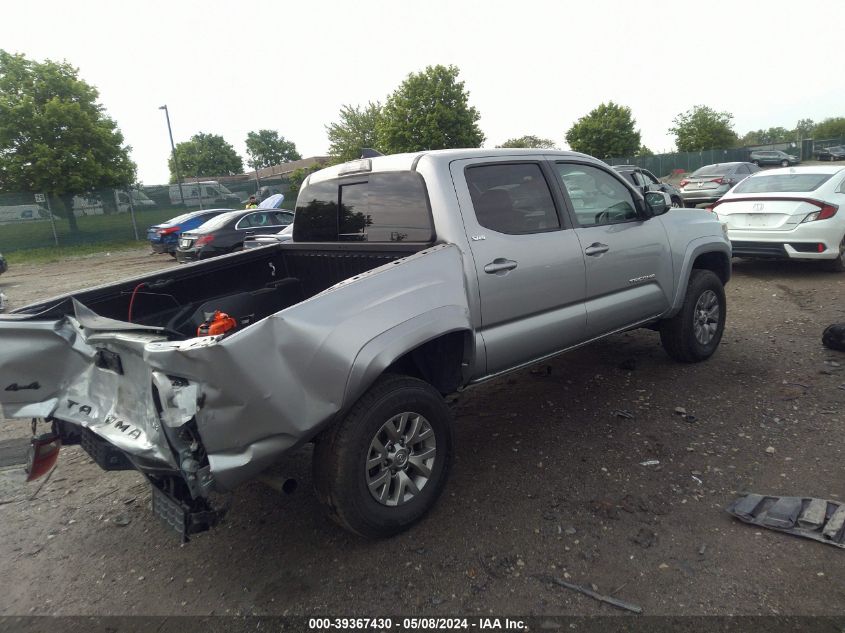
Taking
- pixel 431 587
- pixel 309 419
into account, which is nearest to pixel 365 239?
pixel 309 419

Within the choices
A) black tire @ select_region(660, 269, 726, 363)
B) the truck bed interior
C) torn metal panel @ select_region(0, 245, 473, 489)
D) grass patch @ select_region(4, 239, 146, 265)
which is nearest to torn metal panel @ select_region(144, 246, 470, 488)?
torn metal panel @ select_region(0, 245, 473, 489)

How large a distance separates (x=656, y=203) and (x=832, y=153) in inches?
1945

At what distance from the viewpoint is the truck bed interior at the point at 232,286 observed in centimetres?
359

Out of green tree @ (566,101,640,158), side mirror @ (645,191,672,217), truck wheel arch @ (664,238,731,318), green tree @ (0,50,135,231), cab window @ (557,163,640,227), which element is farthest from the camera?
green tree @ (566,101,640,158)

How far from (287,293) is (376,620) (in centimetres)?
255

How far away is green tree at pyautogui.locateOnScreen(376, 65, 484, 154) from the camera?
28.1m

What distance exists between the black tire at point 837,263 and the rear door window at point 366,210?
7.41 m

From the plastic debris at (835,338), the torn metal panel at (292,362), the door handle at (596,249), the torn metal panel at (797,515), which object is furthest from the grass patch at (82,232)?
the torn metal panel at (797,515)

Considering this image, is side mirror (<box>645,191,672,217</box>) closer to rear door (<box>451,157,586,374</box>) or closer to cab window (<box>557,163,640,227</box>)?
cab window (<box>557,163,640,227</box>)

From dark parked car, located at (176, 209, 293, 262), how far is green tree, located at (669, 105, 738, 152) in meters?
44.6

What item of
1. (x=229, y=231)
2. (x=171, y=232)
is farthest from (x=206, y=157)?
(x=229, y=231)

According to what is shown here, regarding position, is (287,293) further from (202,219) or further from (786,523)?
(202,219)

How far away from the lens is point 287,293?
4.41 meters

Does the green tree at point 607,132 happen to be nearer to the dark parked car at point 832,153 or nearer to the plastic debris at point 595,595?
the dark parked car at point 832,153
